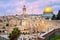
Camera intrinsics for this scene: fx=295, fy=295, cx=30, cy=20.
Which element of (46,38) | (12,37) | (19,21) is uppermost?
(46,38)

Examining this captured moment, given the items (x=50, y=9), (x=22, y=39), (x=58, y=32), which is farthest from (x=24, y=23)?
(x=58, y=32)

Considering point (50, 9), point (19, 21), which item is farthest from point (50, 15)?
point (19, 21)

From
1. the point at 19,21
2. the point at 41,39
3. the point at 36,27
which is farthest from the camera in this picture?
the point at 19,21

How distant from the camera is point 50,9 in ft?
200

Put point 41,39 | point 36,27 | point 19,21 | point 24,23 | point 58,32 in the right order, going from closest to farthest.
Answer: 1. point 41,39
2. point 58,32
3. point 36,27
4. point 24,23
5. point 19,21

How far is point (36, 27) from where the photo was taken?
49625 millimetres

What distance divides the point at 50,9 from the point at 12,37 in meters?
39.7

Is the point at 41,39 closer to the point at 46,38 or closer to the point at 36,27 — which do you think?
the point at 46,38

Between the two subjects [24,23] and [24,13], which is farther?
[24,13]

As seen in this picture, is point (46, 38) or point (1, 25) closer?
point (46, 38)

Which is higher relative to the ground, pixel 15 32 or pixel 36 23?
pixel 15 32

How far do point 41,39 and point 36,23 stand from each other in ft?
130

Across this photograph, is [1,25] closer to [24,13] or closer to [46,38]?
[24,13]

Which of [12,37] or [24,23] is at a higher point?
[12,37]
